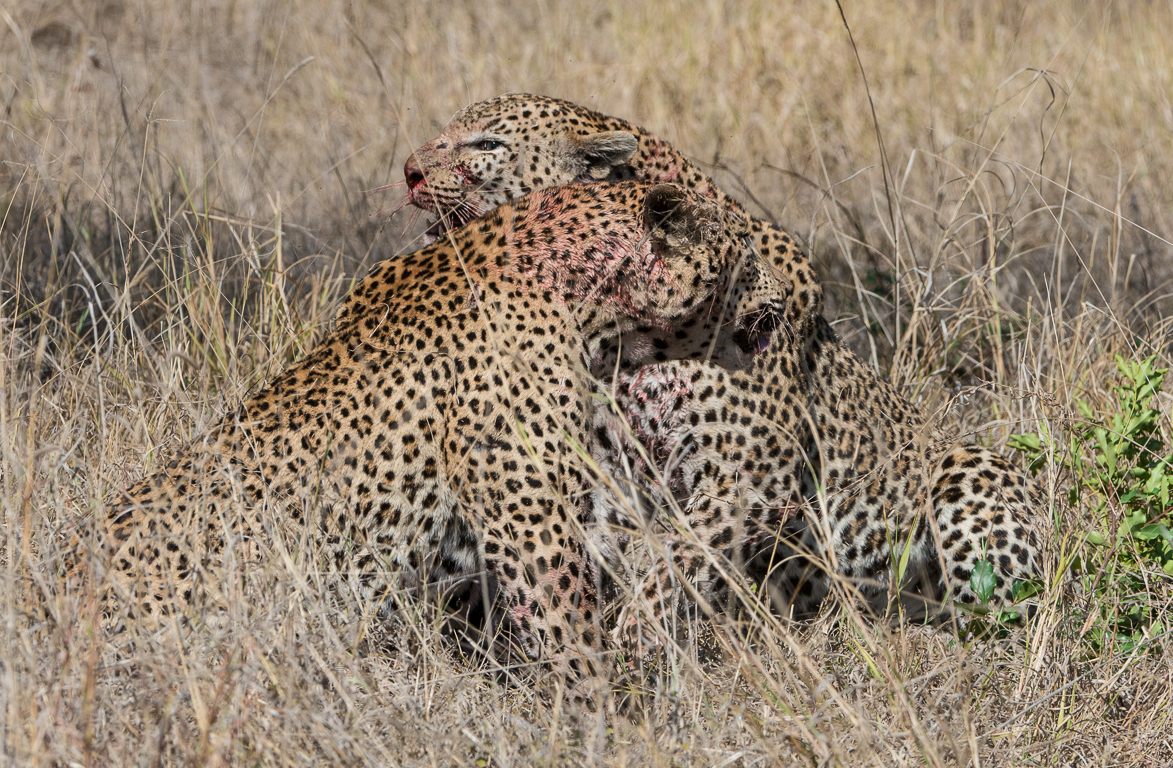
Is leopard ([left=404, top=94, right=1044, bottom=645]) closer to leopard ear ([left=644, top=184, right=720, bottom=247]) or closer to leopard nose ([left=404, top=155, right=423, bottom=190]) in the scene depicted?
leopard nose ([left=404, top=155, right=423, bottom=190])

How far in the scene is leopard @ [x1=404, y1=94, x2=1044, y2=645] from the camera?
4.21 meters

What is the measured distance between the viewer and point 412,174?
532 cm

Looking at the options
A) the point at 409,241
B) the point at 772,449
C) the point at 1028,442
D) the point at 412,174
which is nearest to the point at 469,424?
the point at 772,449

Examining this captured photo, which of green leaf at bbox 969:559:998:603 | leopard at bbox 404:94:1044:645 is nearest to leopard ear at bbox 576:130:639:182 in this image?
leopard at bbox 404:94:1044:645

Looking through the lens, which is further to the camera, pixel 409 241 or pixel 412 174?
pixel 409 241

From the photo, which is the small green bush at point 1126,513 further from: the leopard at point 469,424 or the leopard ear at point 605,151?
the leopard ear at point 605,151

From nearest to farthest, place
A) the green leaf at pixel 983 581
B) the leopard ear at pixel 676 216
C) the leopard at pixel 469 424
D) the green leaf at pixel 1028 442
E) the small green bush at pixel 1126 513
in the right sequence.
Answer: the leopard at pixel 469 424, the leopard ear at pixel 676 216, the small green bush at pixel 1126 513, the green leaf at pixel 983 581, the green leaf at pixel 1028 442

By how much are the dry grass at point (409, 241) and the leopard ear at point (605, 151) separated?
2.43 ft

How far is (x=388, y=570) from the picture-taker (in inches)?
143

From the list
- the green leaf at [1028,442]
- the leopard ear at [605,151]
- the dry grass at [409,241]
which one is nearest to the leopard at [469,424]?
the dry grass at [409,241]

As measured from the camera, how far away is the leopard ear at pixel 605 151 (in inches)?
199

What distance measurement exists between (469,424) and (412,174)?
74.6 inches

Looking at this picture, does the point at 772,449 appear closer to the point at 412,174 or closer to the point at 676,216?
the point at 676,216

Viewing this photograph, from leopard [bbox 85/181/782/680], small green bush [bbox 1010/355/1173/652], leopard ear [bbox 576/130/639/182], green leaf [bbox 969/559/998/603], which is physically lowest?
green leaf [bbox 969/559/998/603]
